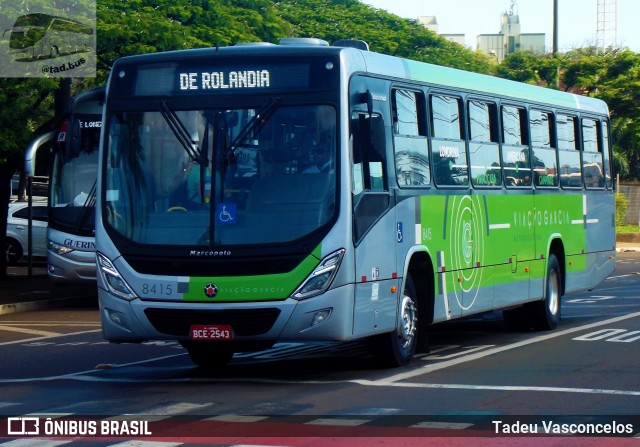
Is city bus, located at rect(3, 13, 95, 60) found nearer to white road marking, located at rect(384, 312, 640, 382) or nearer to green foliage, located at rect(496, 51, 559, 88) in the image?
white road marking, located at rect(384, 312, 640, 382)

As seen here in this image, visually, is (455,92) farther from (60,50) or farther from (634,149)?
(634,149)

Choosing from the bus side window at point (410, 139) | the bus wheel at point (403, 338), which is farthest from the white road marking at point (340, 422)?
the bus side window at point (410, 139)

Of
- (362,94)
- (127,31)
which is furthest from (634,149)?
(362,94)

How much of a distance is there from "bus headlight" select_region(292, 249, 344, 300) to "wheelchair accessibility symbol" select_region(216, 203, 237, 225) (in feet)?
2.91

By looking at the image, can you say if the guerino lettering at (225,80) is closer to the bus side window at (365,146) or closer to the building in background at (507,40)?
the bus side window at (365,146)

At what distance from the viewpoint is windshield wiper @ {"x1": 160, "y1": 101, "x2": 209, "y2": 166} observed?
11672 mm

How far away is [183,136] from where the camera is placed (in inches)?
464

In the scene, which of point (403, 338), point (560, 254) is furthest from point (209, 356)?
point (560, 254)

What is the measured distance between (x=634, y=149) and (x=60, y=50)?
3964 cm

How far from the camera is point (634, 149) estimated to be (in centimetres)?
5800

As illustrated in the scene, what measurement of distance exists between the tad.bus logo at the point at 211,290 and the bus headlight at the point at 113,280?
76 centimetres

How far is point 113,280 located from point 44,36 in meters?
12.5

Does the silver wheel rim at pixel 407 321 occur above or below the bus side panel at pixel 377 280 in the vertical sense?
below

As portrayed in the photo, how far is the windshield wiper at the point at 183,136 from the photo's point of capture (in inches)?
460
